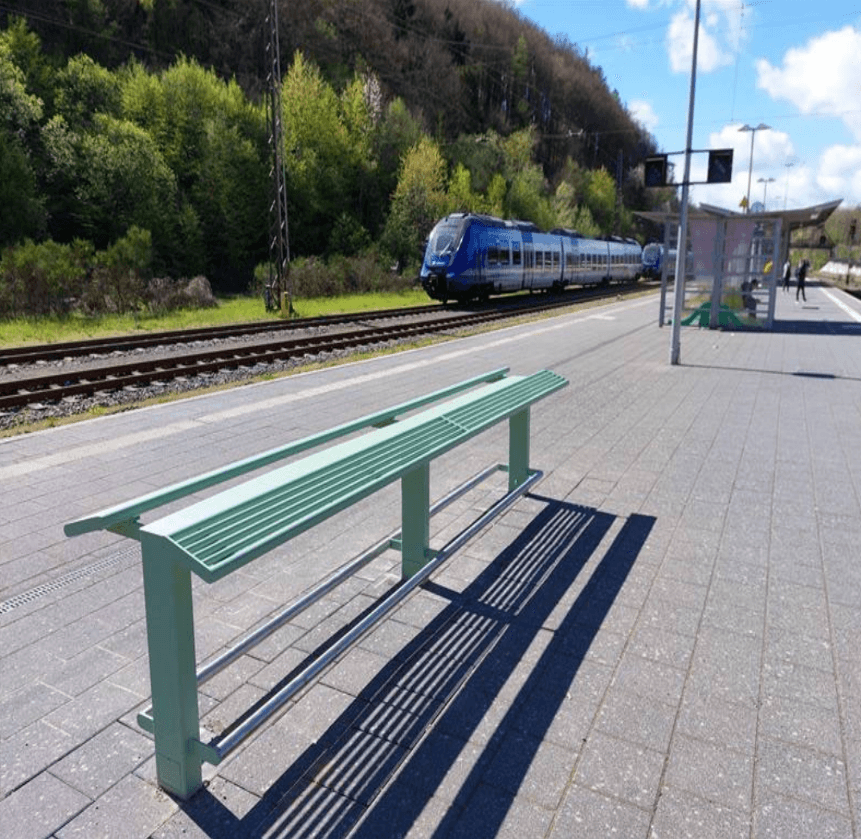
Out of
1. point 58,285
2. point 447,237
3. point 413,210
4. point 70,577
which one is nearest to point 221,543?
point 70,577

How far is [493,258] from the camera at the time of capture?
25.6 metres

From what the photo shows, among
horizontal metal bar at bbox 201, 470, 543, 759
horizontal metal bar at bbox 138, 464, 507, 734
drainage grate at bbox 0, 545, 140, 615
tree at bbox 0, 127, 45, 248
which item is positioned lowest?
drainage grate at bbox 0, 545, 140, 615

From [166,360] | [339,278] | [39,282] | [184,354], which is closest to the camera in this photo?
[166,360]

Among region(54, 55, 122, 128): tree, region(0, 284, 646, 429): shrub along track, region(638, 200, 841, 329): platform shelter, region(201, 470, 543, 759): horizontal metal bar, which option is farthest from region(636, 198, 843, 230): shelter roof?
region(54, 55, 122, 128): tree

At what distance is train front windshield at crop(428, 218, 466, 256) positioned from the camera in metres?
23.9

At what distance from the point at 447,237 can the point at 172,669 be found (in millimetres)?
23077

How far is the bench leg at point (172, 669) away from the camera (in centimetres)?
231

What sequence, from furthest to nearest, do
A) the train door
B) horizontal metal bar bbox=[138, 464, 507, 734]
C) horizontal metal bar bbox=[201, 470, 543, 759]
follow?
the train door, horizontal metal bar bbox=[138, 464, 507, 734], horizontal metal bar bbox=[201, 470, 543, 759]

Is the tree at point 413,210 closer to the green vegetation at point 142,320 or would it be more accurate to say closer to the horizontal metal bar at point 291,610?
the green vegetation at point 142,320

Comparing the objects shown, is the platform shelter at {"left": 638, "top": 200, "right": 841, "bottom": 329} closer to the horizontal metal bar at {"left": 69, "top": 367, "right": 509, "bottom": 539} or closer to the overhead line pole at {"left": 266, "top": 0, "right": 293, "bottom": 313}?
the overhead line pole at {"left": 266, "top": 0, "right": 293, "bottom": 313}

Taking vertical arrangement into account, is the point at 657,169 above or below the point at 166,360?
above

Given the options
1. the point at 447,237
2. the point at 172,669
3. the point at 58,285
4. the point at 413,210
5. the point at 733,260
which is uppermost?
the point at 413,210

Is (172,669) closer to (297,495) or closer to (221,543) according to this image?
(221,543)

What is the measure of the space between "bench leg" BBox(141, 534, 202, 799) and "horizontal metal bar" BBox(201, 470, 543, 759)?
11 centimetres
